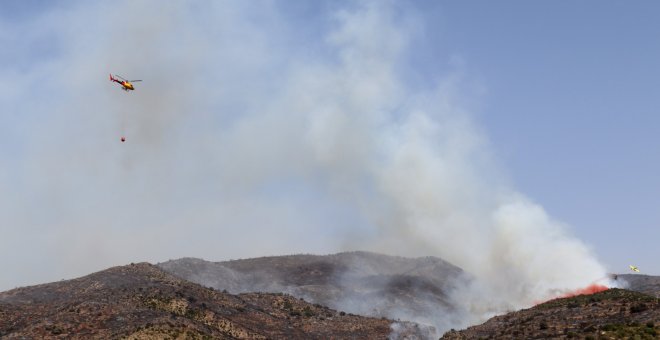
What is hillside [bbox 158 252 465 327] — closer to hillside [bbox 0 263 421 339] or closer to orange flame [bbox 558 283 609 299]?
hillside [bbox 0 263 421 339]

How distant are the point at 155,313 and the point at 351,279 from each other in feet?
262

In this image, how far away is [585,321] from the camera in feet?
201

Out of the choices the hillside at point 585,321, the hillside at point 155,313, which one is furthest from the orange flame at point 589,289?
the hillside at point 585,321

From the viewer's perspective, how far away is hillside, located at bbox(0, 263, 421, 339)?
6888cm

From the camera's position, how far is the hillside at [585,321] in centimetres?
5269

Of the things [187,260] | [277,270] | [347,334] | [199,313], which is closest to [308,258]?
[277,270]

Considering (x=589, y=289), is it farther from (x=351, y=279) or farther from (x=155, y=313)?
(x=155, y=313)

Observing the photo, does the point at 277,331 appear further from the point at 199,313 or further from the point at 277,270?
the point at 277,270

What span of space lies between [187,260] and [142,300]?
63.7m

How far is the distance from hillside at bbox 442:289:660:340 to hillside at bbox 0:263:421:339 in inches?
968

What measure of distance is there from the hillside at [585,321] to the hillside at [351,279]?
1783 inches

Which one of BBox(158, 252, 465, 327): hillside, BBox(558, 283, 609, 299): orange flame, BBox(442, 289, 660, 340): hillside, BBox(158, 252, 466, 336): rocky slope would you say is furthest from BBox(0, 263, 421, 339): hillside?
BBox(558, 283, 609, 299): orange flame

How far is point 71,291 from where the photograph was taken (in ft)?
285

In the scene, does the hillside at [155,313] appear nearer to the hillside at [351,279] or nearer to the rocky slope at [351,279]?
the rocky slope at [351,279]
